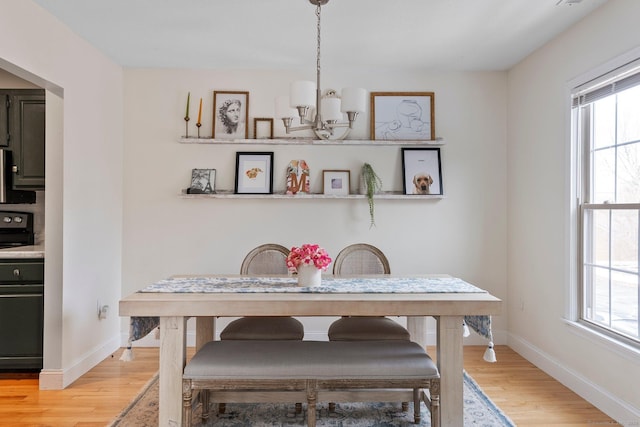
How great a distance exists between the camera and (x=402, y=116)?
425 cm

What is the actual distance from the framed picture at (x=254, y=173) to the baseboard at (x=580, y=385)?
2.63 metres

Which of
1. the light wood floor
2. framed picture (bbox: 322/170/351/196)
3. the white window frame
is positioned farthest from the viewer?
framed picture (bbox: 322/170/351/196)

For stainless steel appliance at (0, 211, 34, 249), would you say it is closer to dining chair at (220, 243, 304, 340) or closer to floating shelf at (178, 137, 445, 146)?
floating shelf at (178, 137, 445, 146)

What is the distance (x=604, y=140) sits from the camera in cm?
299

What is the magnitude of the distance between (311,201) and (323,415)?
6.56 feet

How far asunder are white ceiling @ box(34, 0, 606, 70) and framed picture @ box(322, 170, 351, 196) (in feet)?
3.27

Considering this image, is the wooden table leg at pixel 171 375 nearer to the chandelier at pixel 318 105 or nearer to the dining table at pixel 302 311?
the dining table at pixel 302 311

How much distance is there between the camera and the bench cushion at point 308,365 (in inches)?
89.1

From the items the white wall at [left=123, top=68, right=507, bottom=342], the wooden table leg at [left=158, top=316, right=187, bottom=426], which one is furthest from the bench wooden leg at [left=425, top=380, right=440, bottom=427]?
the white wall at [left=123, top=68, right=507, bottom=342]

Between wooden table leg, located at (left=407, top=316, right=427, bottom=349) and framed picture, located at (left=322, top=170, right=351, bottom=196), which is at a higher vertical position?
framed picture, located at (left=322, top=170, right=351, bottom=196)

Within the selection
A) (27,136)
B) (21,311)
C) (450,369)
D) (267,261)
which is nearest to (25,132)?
A: (27,136)

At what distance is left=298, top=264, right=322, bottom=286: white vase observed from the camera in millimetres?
2674

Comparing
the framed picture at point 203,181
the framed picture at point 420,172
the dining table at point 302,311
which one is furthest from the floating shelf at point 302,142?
the dining table at point 302,311

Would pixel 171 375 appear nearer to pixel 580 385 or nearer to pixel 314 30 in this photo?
pixel 314 30
